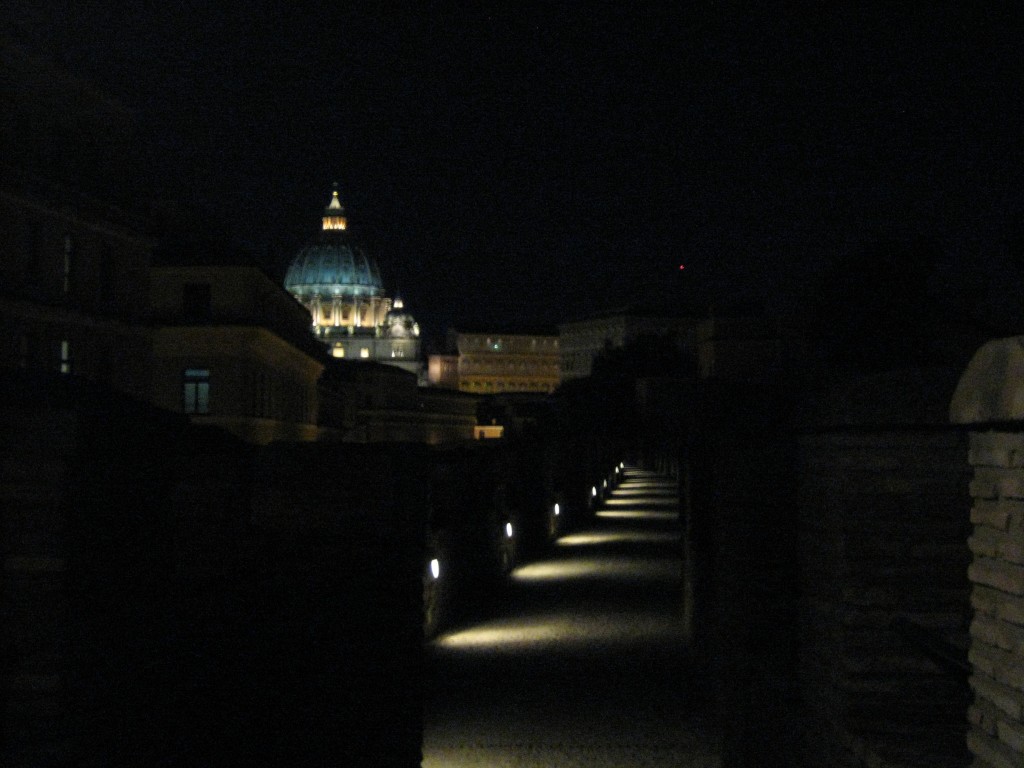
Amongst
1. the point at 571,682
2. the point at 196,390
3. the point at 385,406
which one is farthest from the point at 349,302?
the point at 571,682

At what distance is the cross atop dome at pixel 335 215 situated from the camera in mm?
193375

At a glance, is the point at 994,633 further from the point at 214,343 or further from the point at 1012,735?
the point at 214,343

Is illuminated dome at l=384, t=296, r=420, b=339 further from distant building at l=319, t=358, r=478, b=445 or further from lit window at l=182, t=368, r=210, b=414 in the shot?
lit window at l=182, t=368, r=210, b=414

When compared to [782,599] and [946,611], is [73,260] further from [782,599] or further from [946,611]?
[946,611]

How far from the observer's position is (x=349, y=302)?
612ft

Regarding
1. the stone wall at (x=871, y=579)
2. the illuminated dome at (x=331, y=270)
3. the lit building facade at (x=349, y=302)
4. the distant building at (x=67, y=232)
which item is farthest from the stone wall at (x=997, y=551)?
the illuminated dome at (x=331, y=270)

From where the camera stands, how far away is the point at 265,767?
28.6 feet

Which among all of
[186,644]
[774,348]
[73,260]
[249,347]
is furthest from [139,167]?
[186,644]

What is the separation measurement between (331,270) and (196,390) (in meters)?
135

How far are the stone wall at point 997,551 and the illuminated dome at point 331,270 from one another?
181726 mm

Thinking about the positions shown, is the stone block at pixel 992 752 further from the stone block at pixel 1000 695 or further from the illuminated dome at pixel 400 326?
the illuminated dome at pixel 400 326

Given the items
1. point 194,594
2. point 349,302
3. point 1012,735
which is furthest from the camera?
point 349,302

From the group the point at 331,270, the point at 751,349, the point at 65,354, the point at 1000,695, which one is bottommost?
the point at 1000,695

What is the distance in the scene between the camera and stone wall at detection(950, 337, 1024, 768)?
5.48m
